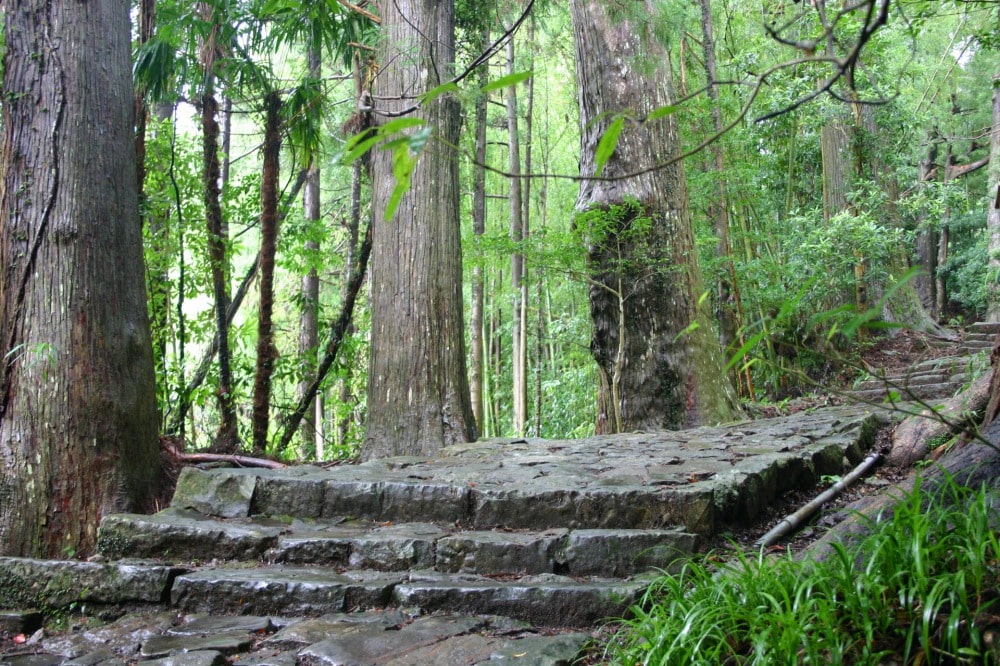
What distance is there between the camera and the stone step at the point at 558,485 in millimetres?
3424

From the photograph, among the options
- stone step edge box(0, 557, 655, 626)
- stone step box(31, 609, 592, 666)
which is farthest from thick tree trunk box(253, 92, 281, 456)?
stone step box(31, 609, 592, 666)

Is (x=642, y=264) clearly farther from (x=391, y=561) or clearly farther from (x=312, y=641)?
(x=312, y=641)

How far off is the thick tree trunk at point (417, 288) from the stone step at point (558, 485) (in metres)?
0.58

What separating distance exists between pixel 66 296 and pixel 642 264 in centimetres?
439

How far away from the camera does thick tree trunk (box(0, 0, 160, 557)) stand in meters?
3.82

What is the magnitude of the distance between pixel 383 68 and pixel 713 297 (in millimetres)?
5075

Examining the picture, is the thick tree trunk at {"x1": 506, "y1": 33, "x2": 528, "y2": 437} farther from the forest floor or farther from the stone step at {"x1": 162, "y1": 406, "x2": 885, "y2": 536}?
the forest floor

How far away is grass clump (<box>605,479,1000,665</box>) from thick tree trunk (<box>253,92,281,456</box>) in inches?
190

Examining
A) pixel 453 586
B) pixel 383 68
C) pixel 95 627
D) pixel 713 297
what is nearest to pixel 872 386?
pixel 713 297

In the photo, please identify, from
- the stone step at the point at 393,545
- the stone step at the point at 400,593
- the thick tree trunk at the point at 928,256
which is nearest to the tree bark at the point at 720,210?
the stone step at the point at 393,545

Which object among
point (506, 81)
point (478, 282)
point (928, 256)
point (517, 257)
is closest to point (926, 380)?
point (517, 257)

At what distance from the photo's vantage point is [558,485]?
12.2 ft

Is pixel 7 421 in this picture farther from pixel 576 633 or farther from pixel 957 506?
pixel 957 506

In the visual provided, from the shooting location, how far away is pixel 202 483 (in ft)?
13.7
